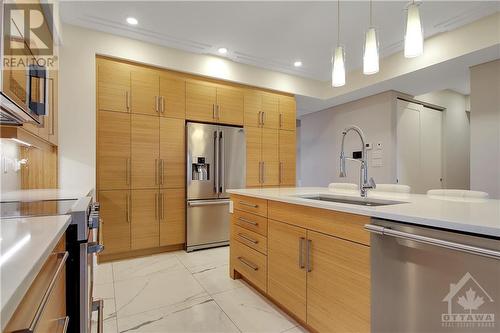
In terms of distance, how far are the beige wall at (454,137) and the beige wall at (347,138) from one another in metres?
1.36

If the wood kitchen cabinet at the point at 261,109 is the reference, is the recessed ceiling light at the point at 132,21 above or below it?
above

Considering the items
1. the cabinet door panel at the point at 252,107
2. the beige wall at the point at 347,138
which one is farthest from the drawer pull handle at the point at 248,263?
the beige wall at the point at 347,138

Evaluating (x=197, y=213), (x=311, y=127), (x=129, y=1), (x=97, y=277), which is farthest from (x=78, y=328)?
(x=311, y=127)

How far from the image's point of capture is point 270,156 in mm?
4109

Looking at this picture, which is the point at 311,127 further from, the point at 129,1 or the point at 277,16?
the point at 129,1

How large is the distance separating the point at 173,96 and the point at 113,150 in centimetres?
105

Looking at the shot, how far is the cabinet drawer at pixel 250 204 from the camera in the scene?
6.56ft

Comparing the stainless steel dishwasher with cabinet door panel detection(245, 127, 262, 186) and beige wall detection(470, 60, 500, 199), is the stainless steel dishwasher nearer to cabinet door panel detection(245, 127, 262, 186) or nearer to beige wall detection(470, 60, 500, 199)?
cabinet door panel detection(245, 127, 262, 186)

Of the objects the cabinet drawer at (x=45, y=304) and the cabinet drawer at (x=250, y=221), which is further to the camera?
the cabinet drawer at (x=250, y=221)

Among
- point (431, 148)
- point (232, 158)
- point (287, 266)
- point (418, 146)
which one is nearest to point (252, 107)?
point (232, 158)

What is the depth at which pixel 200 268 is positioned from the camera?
2.73m

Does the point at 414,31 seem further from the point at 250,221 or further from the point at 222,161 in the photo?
the point at 222,161

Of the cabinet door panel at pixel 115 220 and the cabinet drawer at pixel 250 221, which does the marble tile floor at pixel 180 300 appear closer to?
the cabinet door panel at pixel 115 220

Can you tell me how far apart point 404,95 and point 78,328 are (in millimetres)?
5164
